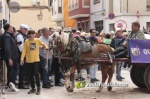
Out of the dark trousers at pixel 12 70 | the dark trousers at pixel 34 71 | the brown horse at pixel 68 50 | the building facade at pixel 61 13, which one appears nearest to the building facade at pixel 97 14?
the building facade at pixel 61 13

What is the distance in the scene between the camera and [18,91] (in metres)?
→ 11.2

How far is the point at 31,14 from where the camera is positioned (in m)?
29.8

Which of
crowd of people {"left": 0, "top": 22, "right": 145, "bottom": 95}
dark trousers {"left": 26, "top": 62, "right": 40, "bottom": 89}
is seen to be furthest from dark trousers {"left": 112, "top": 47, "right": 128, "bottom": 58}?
dark trousers {"left": 26, "top": 62, "right": 40, "bottom": 89}

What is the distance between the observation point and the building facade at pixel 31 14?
29.6 m

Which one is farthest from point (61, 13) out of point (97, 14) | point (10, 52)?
point (10, 52)

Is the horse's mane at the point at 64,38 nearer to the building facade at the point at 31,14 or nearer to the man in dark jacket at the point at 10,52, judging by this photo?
the man in dark jacket at the point at 10,52

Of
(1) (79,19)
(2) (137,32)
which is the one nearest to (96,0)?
(1) (79,19)

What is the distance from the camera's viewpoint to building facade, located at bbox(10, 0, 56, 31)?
29.6 meters

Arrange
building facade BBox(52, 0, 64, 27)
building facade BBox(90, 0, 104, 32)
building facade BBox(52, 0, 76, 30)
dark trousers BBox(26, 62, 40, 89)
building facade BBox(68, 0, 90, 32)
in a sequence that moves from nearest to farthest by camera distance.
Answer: dark trousers BBox(26, 62, 40, 89) < building facade BBox(90, 0, 104, 32) < building facade BBox(68, 0, 90, 32) < building facade BBox(52, 0, 76, 30) < building facade BBox(52, 0, 64, 27)

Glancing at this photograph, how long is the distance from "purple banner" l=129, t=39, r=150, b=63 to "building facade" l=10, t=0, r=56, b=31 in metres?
20.0

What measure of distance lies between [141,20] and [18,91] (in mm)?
21417

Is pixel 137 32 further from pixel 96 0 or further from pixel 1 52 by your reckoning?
pixel 96 0

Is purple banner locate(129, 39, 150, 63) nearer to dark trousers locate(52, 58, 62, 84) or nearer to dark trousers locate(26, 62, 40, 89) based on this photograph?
dark trousers locate(26, 62, 40, 89)

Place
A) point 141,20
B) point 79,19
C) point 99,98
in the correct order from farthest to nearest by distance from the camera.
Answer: point 79,19 < point 141,20 < point 99,98
